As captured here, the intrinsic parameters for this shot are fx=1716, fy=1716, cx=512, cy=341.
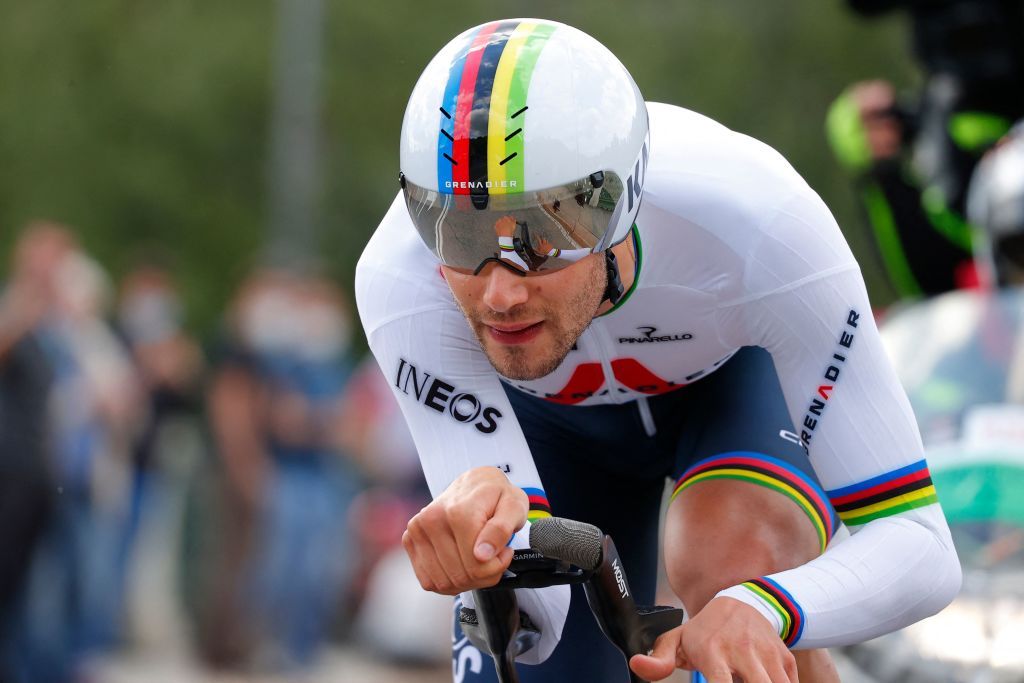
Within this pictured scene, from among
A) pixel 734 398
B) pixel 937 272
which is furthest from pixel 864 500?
pixel 937 272

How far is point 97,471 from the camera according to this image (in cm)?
1055

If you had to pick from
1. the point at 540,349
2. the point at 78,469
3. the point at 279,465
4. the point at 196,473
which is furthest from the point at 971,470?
the point at 196,473

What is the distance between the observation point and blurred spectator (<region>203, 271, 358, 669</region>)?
438 inches

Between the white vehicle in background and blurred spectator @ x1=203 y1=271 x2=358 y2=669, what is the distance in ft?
19.8

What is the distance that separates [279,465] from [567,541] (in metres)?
8.30

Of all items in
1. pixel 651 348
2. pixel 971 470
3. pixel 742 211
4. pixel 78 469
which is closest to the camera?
pixel 742 211

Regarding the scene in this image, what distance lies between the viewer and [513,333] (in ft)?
11.6

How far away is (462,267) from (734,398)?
1086 mm

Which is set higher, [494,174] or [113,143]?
[494,174]

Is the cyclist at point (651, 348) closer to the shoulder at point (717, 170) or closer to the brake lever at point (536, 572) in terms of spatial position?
the shoulder at point (717, 170)

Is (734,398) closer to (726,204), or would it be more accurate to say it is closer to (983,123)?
(726,204)

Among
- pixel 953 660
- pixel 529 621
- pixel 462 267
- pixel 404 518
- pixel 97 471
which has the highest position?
pixel 462 267

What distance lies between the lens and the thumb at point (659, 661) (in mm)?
3242

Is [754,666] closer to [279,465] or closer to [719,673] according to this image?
[719,673]
